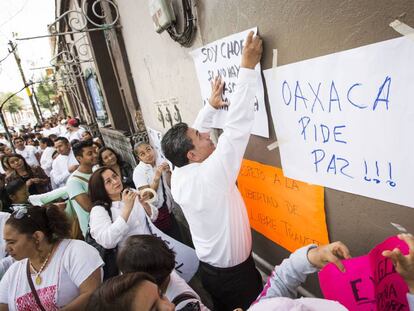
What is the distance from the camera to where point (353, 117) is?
110 centimetres

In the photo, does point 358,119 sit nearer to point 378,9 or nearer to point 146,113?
point 378,9

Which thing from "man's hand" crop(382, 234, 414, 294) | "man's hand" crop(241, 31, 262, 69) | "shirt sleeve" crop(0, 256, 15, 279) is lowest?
"shirt sleeve" crop(0, 256, 15, 279)

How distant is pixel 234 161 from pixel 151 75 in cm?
226

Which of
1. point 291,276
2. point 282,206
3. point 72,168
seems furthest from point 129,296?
point 72,168

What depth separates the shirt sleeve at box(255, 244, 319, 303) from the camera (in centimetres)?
104

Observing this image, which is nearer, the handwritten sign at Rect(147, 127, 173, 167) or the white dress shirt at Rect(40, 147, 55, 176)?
the handwritten sign at Rect(147, 127, 173, 167)

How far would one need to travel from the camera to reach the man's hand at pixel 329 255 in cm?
92

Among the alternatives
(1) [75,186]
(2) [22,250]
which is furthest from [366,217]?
(1) [75,186]

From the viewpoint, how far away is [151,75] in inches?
131

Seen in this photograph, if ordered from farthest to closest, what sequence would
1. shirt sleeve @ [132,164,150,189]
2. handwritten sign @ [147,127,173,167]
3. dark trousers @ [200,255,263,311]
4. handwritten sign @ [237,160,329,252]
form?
handwritten sign @ [147,127,173,167], shirt sleeve @ [132,164,150,189], dark trousers @ [200,255,263,311], handwritten sign @ [237,160,329,252]

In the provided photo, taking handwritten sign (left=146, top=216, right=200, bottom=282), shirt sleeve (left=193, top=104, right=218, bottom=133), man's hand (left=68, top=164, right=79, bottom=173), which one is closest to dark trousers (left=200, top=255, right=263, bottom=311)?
handwritten sign (left=146, top=216, right=200, bottom=282)

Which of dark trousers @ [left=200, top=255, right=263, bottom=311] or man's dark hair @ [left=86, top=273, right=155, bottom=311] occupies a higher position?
man's dark hair @ [left=86, top=273, right=155, bottom=311]

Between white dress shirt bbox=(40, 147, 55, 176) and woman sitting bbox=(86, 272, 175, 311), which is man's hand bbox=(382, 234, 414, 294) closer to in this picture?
woman sitting bbox=(86, 272, 175, 311)

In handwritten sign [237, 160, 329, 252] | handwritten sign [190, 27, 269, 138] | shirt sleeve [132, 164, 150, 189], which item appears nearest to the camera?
handwritten sign [237, 160, 329, 252]
